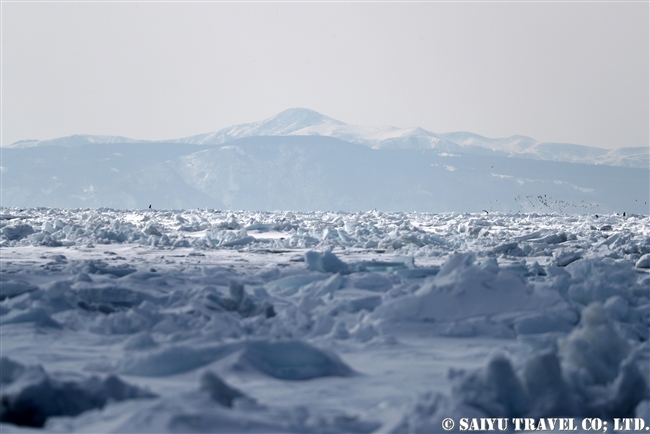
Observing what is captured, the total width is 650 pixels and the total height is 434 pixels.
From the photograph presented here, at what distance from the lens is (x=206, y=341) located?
352cm

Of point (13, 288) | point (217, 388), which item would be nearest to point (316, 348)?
point (217, 388)

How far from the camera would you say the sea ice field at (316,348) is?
237 centimetres

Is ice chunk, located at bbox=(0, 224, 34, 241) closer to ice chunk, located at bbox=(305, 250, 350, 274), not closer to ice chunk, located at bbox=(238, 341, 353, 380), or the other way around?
ice chunk, located at bbox=(305, 250, 350, 274)

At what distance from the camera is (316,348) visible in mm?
3223

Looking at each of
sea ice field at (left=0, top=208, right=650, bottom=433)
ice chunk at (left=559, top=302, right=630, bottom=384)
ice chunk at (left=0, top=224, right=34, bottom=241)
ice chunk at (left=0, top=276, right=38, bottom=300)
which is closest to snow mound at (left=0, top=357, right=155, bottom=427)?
sea ice field at (left=0, top=208, right=650, bottom=433)

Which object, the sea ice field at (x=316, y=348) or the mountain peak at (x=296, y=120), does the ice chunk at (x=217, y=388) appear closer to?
the sea ice field at (x=316, y=348)

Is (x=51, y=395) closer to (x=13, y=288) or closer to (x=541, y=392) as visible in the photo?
Answer: (x=541, y=392)

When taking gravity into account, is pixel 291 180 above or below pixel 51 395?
below

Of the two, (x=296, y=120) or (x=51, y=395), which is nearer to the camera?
(x=51, y=395)

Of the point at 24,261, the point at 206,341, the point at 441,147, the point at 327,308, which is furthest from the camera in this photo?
the point at 441,147

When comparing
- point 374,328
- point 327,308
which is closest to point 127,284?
point 327,308

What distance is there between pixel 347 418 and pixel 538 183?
55845mm

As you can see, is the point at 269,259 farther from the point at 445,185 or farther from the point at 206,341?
the point at 445,185

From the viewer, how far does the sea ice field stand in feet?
7.77
